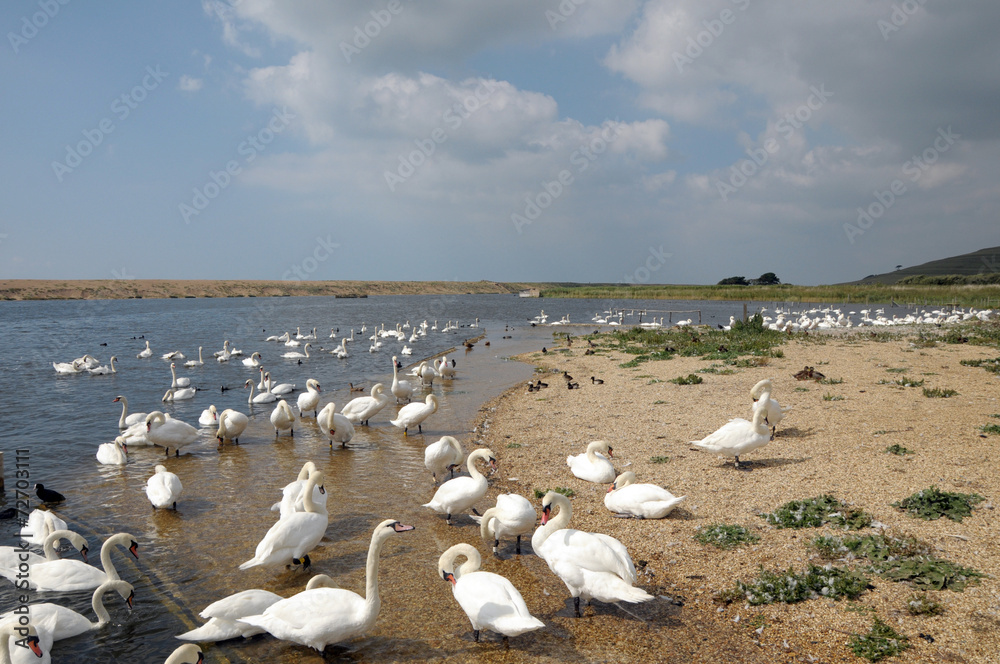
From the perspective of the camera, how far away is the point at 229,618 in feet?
18.0

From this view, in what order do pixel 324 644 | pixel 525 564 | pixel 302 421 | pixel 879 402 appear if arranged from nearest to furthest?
pixel 324 644, pixel 525 564, pixel 879 402, pixel 302 421

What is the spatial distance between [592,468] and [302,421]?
10.2 metres

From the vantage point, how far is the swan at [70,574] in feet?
21.2

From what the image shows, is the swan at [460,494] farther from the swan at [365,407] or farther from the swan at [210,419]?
the swan at [210,419]

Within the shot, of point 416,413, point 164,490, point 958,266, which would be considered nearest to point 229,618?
point 164,490

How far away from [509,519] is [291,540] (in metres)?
2.74

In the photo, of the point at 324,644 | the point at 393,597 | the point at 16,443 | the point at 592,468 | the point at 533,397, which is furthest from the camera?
the point at 533,397

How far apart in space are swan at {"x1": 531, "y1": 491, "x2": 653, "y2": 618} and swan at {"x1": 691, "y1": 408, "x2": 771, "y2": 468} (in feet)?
13.3

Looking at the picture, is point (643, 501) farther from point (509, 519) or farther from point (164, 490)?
point (164, 490)

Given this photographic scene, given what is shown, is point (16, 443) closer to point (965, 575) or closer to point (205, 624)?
point (205, 624)

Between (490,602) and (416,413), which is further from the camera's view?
(416,413)

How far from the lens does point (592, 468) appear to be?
949cm

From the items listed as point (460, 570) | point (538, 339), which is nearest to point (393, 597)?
point (460, 570)

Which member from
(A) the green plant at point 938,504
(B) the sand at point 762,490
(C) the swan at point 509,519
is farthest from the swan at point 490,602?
(A) the green plant at point 938,504
